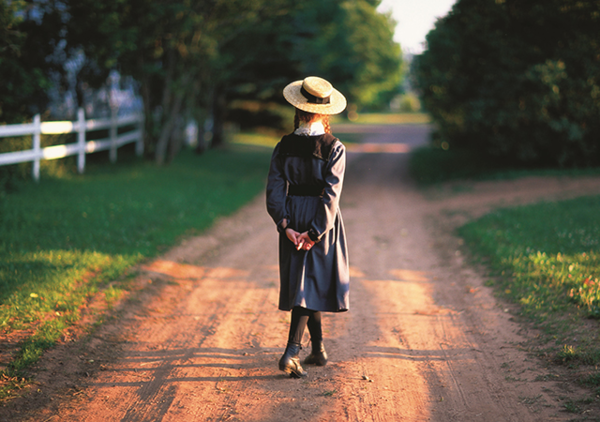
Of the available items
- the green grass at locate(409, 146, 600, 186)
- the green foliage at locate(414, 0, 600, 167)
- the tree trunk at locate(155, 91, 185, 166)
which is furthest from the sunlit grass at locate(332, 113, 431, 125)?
the green foliage at locate(414, 0, 600, 167)

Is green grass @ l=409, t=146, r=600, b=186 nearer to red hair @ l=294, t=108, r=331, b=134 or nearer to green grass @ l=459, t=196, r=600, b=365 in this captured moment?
green grass @ l=459, t=196, r=600, b=365

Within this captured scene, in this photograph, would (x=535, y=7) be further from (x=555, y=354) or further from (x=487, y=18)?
(x=555, y=354)

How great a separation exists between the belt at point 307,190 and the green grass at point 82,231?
93.8 inches

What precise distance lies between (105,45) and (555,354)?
1148cm

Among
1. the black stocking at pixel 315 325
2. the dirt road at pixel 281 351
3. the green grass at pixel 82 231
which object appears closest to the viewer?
the dirt road at pixel 281 351

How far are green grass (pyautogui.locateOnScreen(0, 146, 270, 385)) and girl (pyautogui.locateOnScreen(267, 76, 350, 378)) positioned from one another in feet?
6.87

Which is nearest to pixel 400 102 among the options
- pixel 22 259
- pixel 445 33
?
pixel 445 33

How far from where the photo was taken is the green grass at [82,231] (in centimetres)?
507

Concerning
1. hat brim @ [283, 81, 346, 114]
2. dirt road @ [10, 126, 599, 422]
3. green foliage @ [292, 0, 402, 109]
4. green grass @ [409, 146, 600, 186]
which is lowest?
green grass @ [409, 146, 600, 186]

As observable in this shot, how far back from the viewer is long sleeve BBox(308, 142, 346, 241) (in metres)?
4.05

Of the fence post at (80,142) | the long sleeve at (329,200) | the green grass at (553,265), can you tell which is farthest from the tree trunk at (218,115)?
the long sleeve at (329,200)

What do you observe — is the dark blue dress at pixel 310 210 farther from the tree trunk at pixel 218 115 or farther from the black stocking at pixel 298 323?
the tree trunk at pixel 218 115

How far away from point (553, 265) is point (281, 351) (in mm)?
3666

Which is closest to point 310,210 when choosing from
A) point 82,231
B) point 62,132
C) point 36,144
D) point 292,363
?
point 292,363
